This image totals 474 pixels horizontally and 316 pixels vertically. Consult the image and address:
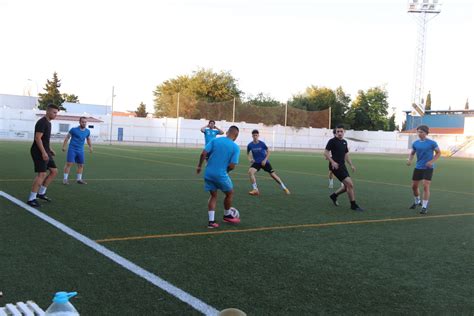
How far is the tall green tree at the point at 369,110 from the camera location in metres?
89.2

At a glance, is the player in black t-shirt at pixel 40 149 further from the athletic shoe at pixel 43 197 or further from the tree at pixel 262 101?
the tree at pixel 262 101

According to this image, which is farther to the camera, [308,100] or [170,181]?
[308,100]

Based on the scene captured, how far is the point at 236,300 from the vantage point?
14.3ft

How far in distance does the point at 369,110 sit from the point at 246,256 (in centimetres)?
8747

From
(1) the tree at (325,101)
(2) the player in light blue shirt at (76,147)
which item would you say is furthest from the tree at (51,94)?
(2) the player in light blue shirt at (76,147)

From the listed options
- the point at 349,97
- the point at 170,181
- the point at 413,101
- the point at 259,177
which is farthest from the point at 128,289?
the point at 349,97

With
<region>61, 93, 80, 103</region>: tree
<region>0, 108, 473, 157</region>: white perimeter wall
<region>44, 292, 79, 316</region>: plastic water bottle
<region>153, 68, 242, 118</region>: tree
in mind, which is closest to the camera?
<region>44, 292, 79, 316</region>: plastic water bottle

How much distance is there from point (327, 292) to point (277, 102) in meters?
80.3

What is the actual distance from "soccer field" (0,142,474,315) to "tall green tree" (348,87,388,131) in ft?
264

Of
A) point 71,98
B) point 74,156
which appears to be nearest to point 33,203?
point 74,156

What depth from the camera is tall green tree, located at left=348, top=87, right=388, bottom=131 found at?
89.2 metres

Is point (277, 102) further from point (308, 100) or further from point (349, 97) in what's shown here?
point (349, 97)

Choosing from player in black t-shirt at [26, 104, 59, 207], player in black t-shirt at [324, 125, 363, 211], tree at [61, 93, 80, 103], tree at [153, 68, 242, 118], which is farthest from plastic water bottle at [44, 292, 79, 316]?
tree at [61, 93, 80, 103]

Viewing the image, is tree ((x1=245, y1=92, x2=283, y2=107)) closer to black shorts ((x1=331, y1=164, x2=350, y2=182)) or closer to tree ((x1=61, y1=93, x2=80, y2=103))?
tree ((x1=61, y1=93, x2=80, y2=103))
